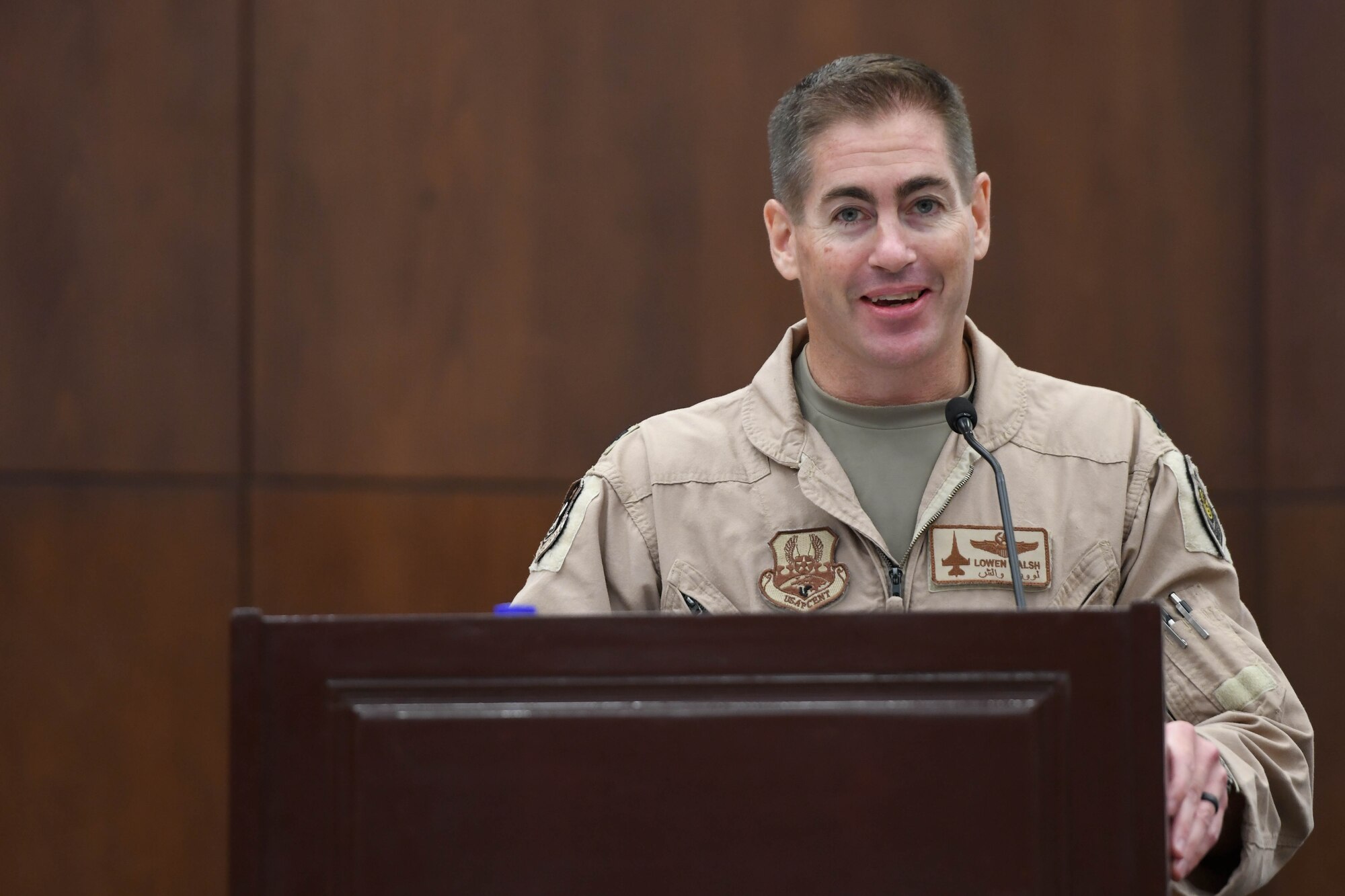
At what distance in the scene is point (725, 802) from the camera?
1027 mm

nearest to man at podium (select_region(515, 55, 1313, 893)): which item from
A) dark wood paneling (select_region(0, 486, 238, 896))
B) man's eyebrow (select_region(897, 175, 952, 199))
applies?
man's eyebrow (select_region(897, 175, 952, 199))

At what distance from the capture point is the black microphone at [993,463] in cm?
147

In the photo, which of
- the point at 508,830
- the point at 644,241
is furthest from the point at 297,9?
the point at 508,830

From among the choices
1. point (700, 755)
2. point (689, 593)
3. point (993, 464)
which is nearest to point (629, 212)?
point (689, 593)

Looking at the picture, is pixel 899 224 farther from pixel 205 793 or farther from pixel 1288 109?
pixel 205 793

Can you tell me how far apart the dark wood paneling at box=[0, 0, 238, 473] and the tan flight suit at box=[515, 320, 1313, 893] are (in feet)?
4.16

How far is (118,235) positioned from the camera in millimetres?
2803

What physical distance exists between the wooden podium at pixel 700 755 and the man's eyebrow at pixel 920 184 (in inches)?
33.8

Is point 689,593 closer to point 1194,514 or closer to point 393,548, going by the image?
point 1194,514

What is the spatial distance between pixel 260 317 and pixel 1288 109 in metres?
2.10

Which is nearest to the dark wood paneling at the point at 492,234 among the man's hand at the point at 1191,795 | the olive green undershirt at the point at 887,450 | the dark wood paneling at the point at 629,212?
the dark wood paneling at the point at 629,212

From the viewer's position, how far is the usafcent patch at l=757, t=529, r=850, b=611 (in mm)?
1708

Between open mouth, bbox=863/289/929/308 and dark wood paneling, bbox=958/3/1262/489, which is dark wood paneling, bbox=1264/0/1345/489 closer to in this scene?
dark wood paneling, bbox=958/3/1262/489

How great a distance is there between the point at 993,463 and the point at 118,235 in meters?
1.99
